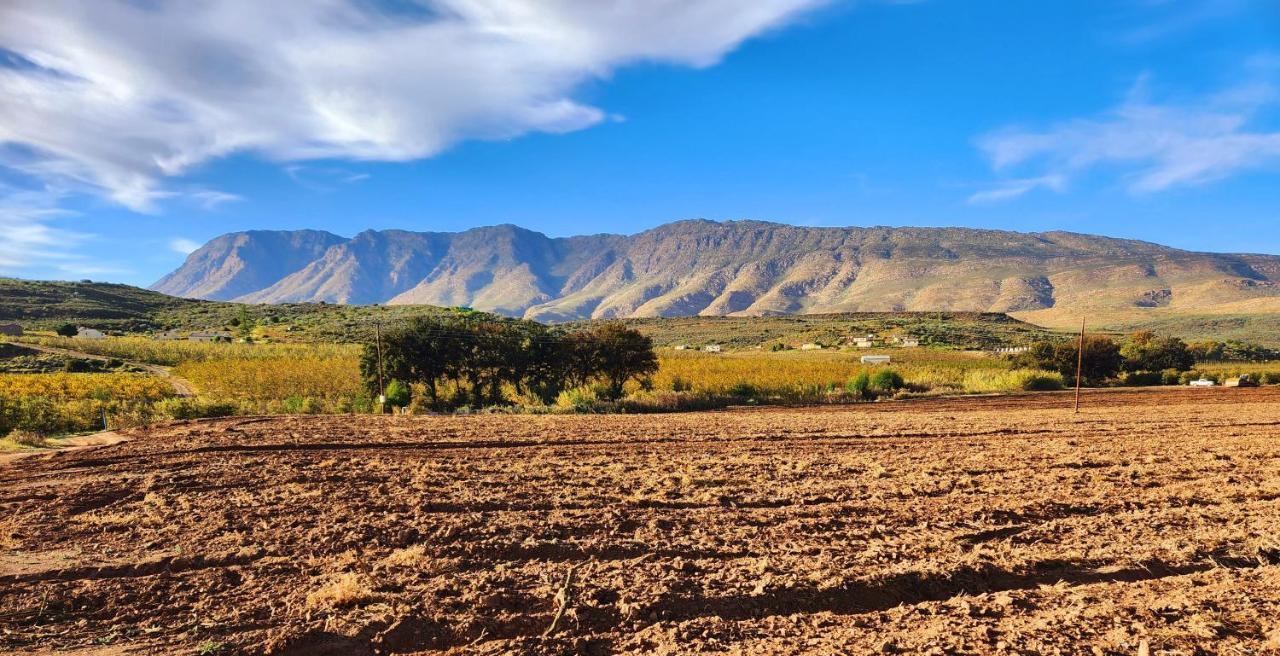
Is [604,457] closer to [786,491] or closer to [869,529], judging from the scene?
[786,491]

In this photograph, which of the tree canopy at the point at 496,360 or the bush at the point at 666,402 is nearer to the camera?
the bush at the point at 666,402

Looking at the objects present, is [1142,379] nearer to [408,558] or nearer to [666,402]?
[666,402]

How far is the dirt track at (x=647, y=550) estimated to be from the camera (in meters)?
6.22

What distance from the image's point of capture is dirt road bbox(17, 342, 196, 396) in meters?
34.8

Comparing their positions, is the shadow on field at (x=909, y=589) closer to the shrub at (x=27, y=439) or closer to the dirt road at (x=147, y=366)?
the shrub at (x=27, y=439)

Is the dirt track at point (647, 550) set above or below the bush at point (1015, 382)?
below

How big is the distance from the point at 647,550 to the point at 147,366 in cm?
5137

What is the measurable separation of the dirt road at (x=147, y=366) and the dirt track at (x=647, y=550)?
2007cm

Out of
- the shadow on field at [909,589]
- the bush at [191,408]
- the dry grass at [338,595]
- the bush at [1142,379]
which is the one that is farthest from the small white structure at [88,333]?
the bush at [1142,379]

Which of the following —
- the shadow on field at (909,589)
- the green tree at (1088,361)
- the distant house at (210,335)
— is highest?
the green tree at (1088,361)

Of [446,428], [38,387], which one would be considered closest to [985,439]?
[446,428]

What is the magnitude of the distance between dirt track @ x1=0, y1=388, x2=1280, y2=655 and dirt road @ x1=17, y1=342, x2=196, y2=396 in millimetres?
20068

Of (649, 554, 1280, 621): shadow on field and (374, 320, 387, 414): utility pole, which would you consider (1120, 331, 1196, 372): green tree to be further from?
(649, 554, 1280, 621): shadow on field

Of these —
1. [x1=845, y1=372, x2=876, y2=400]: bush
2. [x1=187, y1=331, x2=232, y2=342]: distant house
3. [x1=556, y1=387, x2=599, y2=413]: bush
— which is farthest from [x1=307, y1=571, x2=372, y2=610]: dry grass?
[x1=187, y1=331, x2=232, y2=342]: distant house
